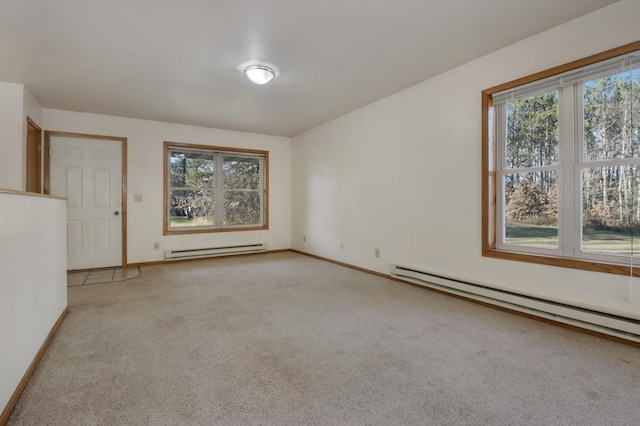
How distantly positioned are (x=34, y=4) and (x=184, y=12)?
1048 millimetres

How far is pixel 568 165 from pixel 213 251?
526 cm

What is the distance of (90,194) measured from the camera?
4.84m

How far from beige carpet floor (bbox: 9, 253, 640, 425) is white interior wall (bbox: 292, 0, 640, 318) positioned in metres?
0.43

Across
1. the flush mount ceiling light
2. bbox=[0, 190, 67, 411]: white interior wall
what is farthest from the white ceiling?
bbox=[0, 190, 67, 411]: white interior wall

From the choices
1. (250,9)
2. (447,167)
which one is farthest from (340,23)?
(447,167)

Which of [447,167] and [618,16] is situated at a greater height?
[618,16]

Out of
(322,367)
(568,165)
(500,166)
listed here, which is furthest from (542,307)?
(322,367)

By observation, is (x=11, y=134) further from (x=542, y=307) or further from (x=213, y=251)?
(x=542, y=307)

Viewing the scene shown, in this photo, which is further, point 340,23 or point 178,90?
point 178,90

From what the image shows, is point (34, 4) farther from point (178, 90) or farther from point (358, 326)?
point (358, 326)

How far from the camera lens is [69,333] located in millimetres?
2428

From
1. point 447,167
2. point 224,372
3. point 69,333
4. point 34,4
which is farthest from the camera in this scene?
point 447,167

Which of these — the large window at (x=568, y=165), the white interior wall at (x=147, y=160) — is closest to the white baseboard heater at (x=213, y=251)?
the white interior wall at (x=147, y=160)

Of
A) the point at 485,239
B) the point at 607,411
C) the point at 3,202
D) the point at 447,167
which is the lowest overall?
the point at 607,411
